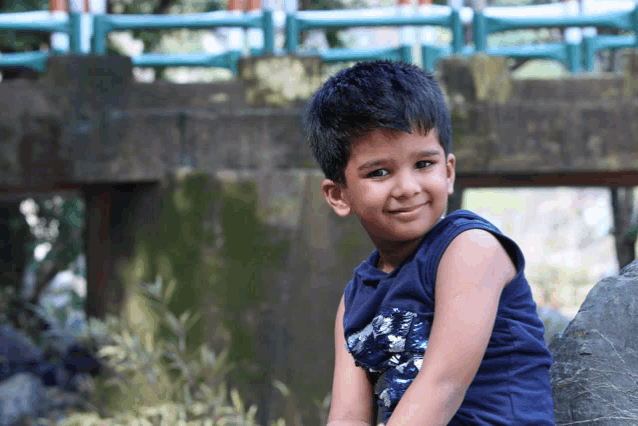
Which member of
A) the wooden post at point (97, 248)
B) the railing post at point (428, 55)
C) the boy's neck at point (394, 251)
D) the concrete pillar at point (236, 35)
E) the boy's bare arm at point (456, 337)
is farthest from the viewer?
the concrete pillar at point (236, 35)

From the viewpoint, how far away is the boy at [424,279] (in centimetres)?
157

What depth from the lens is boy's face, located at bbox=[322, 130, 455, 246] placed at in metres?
1.68

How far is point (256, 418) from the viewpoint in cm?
398

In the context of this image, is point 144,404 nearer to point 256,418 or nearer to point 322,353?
point 256,418

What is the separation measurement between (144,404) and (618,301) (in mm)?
2781

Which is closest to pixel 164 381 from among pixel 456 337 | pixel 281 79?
pixel 281 79

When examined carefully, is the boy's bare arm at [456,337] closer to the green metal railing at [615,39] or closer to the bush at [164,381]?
the bush at [164,381]

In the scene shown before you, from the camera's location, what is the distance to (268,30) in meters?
4.67

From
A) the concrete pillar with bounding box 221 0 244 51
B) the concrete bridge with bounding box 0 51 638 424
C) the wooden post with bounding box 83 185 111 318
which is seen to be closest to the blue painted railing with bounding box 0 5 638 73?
the concrete pillar with bounding box 221 0 244 51

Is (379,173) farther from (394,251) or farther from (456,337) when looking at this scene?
(456,337)

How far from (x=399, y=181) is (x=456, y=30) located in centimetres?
326

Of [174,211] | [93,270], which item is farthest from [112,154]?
[93,270]

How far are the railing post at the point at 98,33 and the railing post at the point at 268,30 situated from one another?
881mm

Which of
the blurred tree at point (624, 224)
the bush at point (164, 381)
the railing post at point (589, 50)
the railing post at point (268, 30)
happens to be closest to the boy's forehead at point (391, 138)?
the bush at point (164, 381)
